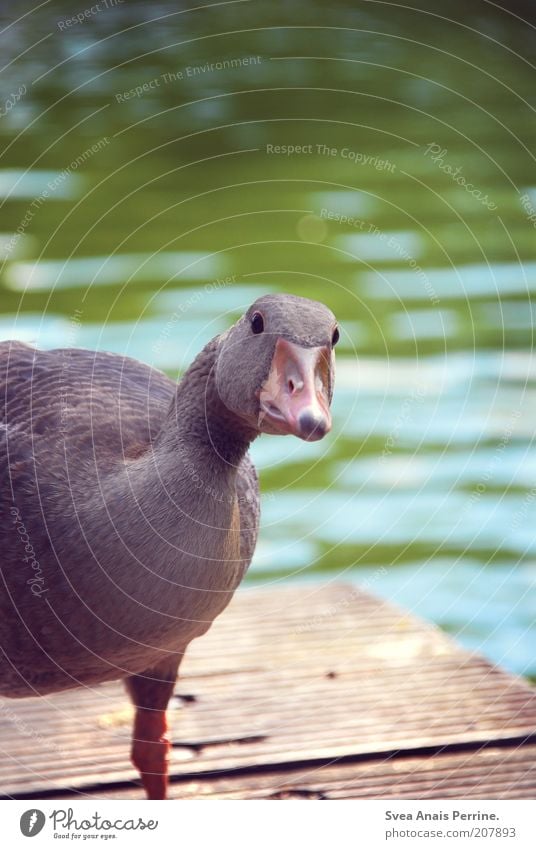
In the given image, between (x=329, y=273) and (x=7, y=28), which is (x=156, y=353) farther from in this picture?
(x=329, y=273)

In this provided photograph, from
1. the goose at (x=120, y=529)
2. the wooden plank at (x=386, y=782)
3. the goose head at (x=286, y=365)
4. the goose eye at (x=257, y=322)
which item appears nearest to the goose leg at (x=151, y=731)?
the wooden plank at (x=386, y=782)

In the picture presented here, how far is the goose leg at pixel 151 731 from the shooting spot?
304 centimetres

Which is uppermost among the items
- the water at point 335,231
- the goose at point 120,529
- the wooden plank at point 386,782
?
the water at point 335,231

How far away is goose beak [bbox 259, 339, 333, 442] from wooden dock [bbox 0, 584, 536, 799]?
133 centimetres

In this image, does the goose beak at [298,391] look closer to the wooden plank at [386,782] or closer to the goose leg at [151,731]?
the goose leg at [151,731]

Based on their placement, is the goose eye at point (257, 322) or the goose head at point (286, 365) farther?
the goose eye at point (257, 322)

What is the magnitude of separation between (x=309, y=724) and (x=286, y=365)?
159 cm

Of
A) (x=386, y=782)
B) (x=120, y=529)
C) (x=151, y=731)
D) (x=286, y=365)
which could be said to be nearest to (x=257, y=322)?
(x=286, y=365)

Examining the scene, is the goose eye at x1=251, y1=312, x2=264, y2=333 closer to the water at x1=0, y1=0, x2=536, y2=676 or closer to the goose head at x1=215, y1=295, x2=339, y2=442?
the goose head at x1=215, y1=295, x2=339, y2=442

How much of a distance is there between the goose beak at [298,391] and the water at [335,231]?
121 centimetres
